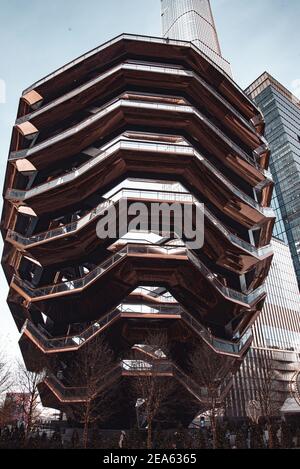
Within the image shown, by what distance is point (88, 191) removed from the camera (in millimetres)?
32500

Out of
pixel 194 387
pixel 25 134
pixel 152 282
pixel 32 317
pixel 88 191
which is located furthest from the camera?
pixel 25 134

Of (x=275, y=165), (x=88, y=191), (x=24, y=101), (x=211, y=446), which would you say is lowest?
(x=211, y=446)

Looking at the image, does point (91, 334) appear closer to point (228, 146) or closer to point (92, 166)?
point (92, 166)

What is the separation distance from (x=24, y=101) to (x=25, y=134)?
3.38 metres

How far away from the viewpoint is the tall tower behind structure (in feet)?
206

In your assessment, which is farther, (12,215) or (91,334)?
(12,215)

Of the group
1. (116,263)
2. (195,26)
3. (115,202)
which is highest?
(195,26)

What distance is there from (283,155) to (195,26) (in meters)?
59.0

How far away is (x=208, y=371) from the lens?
28109mm

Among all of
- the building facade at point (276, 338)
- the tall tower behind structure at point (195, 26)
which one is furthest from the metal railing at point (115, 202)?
the building facade at point (276, 338)

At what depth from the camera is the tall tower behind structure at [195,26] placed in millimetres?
62750

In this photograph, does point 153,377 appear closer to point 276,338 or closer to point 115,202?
point 115,202

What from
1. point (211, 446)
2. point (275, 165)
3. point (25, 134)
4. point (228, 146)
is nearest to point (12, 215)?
point (25, 134)

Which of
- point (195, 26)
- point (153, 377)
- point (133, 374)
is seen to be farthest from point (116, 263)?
point (195, 26)
